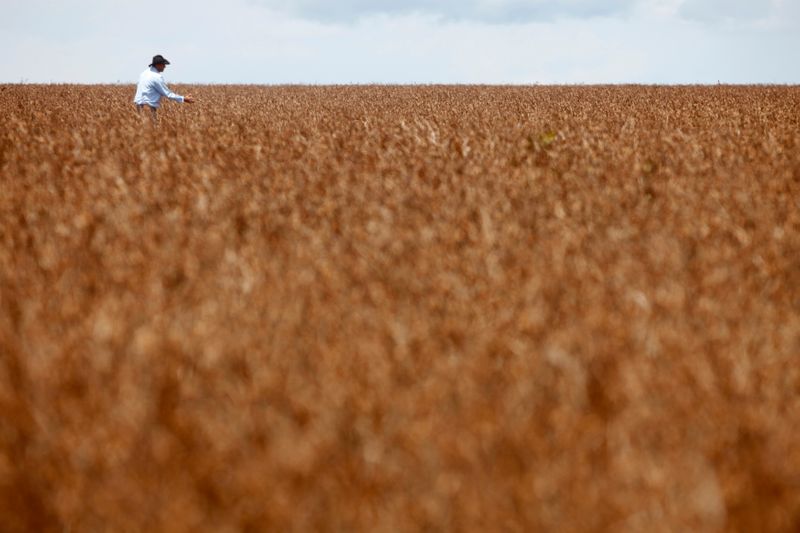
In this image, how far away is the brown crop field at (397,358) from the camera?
1.79 metres

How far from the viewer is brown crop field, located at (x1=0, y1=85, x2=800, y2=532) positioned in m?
1.79

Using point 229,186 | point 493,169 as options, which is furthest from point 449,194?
point 229,186

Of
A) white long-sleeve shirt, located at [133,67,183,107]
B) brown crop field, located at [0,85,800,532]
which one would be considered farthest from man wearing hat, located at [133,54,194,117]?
brown crop field, located at [0,85,800,532]

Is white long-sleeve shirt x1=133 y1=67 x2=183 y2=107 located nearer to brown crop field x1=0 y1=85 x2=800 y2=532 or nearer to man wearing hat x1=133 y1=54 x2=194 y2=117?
man wearing hat x1=133 y1=54 x2=194 y2=117

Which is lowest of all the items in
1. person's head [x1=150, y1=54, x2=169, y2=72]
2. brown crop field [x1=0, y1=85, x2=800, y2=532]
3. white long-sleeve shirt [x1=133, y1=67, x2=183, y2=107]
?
brown crop field [x1=0, y1=85, x2=800, y2=532]

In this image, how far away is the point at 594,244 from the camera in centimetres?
362

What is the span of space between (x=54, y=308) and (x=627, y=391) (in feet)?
6.08

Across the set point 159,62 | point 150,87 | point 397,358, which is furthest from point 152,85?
point 397,358

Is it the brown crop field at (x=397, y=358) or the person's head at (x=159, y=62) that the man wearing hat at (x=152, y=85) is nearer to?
the person's head at (x=159, y=62)

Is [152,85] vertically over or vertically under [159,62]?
under

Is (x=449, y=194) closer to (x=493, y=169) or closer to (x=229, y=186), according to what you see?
(x=493, y=169)

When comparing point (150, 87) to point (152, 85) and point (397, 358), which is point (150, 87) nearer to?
point (152, 85)

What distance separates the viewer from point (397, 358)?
7.75ft

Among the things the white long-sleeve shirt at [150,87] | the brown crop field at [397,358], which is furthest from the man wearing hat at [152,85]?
the brown crop field at [397,358]
